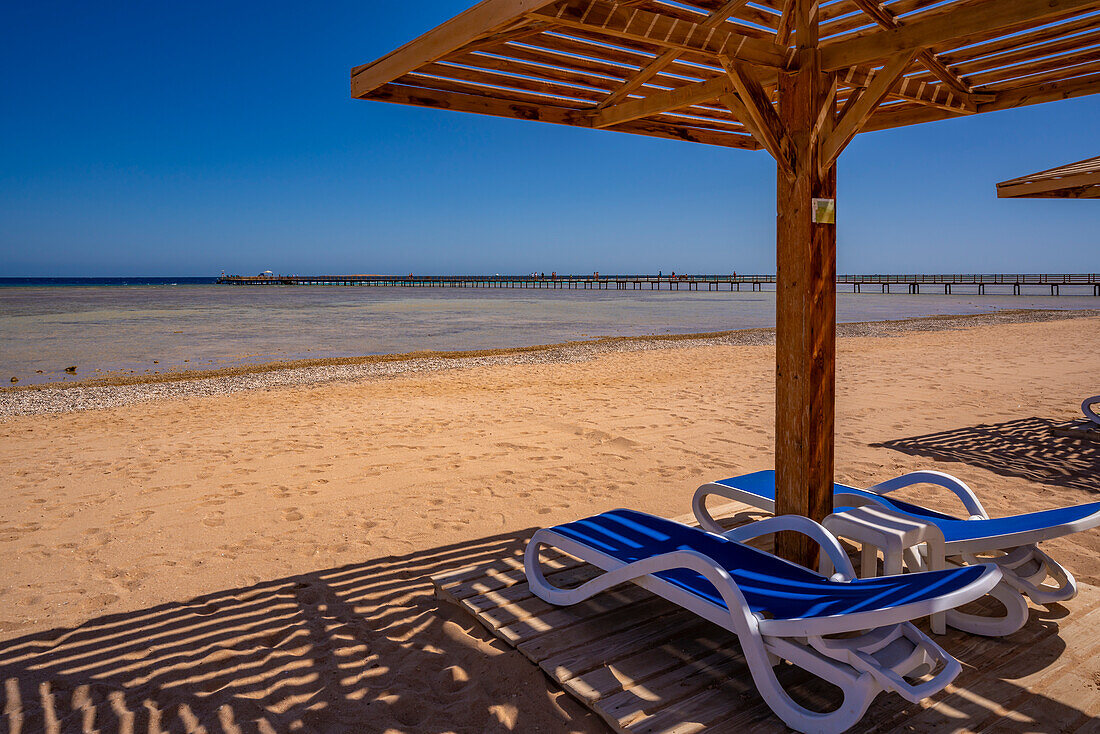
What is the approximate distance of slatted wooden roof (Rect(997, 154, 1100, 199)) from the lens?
441 cm

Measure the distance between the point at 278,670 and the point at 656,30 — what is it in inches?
103

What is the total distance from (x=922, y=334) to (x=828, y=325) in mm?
14871

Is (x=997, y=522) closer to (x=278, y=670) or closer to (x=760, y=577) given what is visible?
→ (x=760, y=577)

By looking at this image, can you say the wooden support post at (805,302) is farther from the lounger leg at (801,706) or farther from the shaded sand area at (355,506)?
the shaded sand area at (355,506)

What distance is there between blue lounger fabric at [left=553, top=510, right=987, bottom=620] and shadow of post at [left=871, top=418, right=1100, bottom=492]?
3.13 meters

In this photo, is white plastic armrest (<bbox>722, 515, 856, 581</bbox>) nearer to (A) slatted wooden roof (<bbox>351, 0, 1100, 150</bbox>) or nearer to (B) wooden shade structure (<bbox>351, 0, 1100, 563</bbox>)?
(B) wooden shade structure (<bbox>351, 0, 1100, 563</bbox>)

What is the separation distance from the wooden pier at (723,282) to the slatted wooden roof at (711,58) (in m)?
47.0

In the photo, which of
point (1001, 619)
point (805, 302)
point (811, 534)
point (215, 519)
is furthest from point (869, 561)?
point (215, 519)

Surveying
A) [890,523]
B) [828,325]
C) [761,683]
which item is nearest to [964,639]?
[890,523]

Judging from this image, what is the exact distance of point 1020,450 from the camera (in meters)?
5.20

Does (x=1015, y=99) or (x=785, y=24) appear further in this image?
(x=1015, y=99)

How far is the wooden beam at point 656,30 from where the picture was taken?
2.17 meters

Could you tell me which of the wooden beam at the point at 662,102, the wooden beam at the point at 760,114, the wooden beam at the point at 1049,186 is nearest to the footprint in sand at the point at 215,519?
the wooden beam at the point at 662,102

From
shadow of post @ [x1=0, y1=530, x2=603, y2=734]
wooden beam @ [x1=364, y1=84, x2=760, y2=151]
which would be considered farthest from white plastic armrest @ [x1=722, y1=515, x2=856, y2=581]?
wooden beam @ [x1=364, y1=84, x2=760, y2=151]
